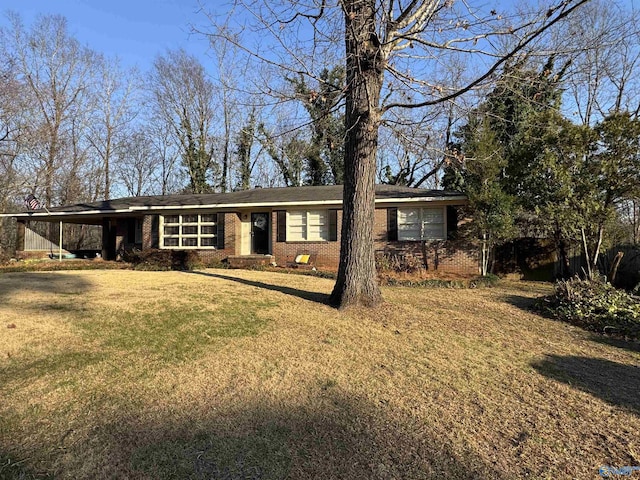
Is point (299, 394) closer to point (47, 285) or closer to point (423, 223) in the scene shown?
point (47, 285)

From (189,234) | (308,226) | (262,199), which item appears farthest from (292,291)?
(189,234)

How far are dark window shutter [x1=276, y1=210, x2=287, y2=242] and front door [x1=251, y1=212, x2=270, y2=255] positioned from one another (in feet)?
3.74

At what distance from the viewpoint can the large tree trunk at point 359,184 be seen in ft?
20.9

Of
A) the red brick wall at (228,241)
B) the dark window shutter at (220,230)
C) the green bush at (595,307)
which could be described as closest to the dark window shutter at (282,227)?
the red brick wall at (228,241)

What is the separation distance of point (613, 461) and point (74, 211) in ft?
65.7

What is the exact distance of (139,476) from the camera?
8.05ft

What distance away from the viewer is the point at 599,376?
4.34m

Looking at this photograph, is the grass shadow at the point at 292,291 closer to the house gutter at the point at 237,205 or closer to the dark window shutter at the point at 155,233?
the house gutter at the point at 237,205

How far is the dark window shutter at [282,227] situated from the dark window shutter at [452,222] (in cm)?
610

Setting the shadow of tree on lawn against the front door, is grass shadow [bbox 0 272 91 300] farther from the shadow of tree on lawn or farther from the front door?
the front door

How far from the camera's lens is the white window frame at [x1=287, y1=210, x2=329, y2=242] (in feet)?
48.3

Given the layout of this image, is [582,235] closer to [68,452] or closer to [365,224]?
[365,224]

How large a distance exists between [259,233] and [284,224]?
177 centimetres

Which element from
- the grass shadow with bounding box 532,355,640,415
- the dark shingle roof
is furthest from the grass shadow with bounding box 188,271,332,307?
the dark shingle roof
